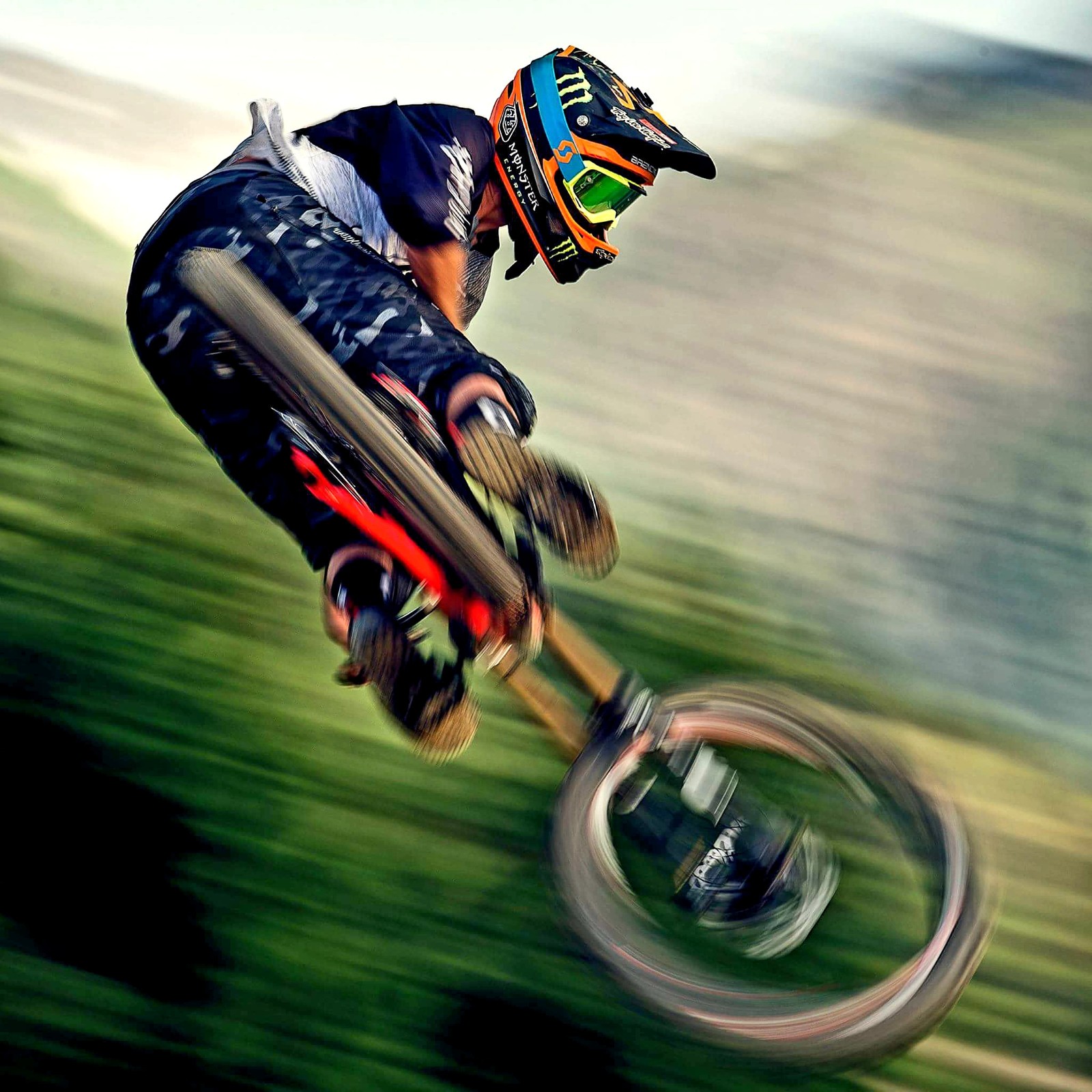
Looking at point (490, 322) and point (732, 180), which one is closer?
point (490, 322)

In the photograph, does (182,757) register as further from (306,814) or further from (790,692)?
(790,692)

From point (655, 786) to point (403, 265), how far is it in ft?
4.25

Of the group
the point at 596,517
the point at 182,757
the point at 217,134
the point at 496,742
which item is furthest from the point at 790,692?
the point at 217,134

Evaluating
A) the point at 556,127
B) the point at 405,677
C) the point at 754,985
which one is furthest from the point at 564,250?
the point at 754,985

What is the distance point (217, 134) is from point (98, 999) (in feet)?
13.5

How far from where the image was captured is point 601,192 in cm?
269

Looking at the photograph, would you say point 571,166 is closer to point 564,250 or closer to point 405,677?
point 564,250

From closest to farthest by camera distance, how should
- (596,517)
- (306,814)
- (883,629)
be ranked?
1. (596,517)
2. (306,814)
3. (883,629)

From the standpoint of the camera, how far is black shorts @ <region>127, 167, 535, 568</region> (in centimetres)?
243

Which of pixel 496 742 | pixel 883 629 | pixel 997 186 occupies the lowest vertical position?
pixel 883 629

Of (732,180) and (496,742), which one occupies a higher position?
(732,180)

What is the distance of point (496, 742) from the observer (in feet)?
10.9

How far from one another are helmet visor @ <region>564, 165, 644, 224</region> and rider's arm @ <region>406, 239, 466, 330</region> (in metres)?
0.29

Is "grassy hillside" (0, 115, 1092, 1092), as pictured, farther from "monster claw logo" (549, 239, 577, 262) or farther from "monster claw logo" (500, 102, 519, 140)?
"monster claw logo" (500, 102, 519, 140)
